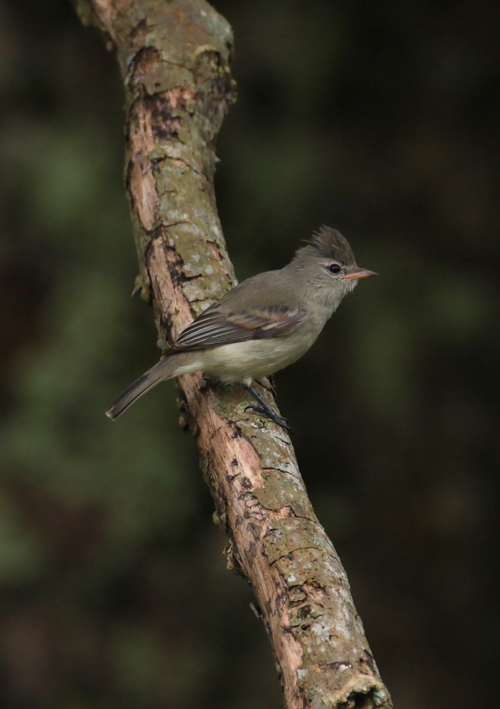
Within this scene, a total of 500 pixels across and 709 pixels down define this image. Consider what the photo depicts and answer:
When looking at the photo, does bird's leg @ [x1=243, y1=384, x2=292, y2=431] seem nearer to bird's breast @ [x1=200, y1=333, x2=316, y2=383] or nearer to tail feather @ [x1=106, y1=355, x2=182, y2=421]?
bird's breast @ [x1=200, y1=333, x2=316, y2=383]

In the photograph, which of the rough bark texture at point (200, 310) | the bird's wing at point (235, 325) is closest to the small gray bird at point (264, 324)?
the bird's wing at point (235, 325)

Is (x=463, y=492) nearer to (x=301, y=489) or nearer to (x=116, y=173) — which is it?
(x=301, y=489)

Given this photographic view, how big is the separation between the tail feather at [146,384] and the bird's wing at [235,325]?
8 centimetres

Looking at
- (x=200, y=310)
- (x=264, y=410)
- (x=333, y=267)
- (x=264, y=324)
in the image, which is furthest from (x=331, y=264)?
(x=264, y=410)

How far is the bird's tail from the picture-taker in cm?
308

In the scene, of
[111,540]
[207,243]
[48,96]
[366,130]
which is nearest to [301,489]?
[207,243]

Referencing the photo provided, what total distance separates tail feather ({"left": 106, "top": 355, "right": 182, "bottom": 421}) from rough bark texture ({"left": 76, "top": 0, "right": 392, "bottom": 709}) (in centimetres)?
14

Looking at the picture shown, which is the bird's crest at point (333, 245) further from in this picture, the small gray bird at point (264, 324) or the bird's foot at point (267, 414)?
the bird's foot at point (267, 414)

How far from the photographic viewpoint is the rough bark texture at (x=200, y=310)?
70.2 inches

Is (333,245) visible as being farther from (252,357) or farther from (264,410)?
(264,410)

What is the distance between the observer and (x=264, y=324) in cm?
338

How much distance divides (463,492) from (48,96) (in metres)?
4.13

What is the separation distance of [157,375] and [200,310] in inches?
13.9

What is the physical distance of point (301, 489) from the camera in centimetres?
241
